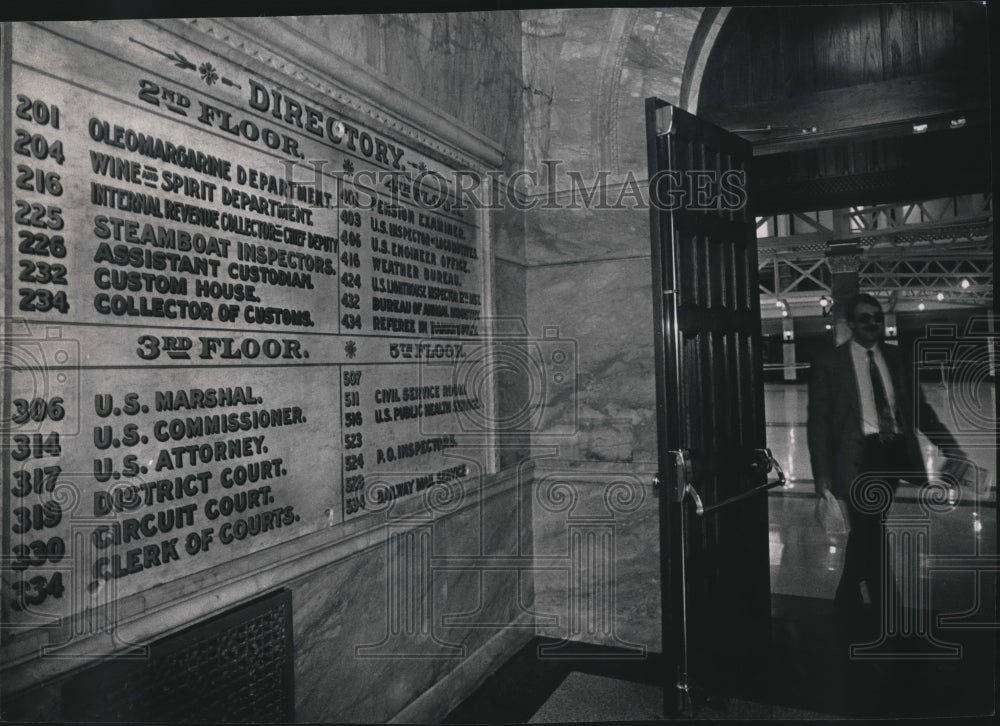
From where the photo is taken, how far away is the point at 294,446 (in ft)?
7.96

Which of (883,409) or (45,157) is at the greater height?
(45,157)

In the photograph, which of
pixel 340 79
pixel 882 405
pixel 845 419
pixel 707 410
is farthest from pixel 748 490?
pixel 340 79

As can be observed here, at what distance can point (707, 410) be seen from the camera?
3301mm

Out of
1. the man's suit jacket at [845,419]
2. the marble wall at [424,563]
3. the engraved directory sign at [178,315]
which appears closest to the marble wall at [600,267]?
the marble wall at [424,563]

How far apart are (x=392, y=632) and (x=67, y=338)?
1.90m

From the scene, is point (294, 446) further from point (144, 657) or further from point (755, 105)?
point (755, 105)

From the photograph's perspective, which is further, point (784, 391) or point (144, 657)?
point (784, 391)

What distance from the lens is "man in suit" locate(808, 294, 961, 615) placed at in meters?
4.10

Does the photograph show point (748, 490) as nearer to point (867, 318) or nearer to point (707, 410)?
point (707, 410)

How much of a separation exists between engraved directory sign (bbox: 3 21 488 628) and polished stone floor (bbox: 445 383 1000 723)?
1488 millimetres

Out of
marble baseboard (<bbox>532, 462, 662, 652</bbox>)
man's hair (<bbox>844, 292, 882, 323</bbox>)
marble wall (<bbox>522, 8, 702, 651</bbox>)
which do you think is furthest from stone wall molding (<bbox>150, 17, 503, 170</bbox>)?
man's hair (<bbox>844, 292, 882, 323</bbox>)

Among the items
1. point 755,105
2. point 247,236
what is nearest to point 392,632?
point 247,236

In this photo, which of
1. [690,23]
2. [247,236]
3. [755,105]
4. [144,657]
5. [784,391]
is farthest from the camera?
[784,391]

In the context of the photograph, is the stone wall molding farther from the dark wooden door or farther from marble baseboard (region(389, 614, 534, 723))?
marble baseboard (region(389, 614, 534, 723))
